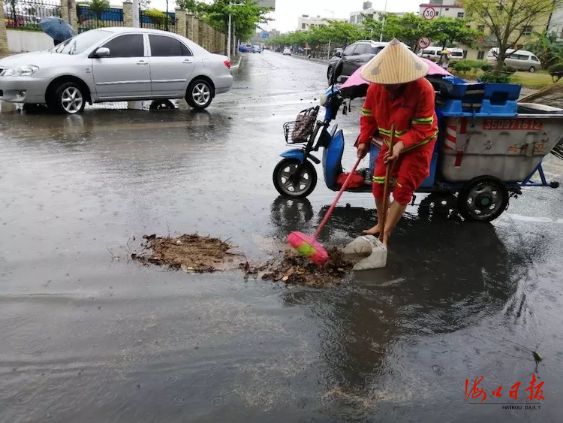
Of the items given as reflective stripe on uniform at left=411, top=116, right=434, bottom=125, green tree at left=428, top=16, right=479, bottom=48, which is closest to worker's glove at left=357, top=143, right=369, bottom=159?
reflective stripe on uniform at left=411, top=116, right=434, bottom=125

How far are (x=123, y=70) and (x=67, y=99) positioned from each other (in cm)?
129

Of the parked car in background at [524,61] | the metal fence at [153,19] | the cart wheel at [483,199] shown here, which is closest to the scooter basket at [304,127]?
the cart wheel at [483,199]

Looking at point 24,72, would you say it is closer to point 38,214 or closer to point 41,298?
point 38,214

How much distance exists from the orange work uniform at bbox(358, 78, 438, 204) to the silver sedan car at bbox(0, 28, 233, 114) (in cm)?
748

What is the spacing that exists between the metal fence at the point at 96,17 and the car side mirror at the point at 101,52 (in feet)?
52.0

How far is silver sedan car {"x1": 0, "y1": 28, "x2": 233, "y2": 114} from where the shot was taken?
9883mm

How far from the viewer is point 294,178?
5988 millimetres

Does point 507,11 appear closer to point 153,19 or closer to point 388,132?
point 153,19

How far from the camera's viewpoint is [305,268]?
13.8ft

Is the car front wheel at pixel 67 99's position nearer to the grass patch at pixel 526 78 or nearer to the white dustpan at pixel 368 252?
the white dustpan at pixel 368 252

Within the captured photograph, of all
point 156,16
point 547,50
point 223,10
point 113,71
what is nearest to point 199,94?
point 113,71

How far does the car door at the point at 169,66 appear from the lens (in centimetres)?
1122

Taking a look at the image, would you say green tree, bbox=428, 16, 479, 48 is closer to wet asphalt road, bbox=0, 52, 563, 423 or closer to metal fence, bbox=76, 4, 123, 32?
metal fence, bbox=76, 4, 123, 32

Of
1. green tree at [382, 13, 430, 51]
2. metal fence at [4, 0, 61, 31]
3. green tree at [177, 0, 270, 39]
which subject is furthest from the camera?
green tree at [382, 13, 430, 51]
